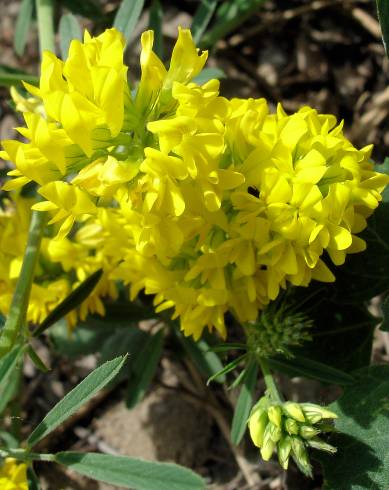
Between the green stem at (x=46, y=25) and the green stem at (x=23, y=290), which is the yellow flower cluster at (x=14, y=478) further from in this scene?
the green stem at (x=46, y=25)

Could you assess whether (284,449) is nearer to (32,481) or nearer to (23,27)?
(32,481)

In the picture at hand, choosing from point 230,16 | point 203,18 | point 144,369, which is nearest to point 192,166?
point 144,369

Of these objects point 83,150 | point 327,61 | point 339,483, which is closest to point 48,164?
point 83,150

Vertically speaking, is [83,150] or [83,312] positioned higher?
[83,150]

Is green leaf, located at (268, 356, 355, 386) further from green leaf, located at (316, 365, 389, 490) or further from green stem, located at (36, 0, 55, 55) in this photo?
green stem, located at (36, 0, 55, 55)

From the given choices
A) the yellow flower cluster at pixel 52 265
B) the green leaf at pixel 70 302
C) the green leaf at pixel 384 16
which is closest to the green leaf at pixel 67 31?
the yellow flower cluster at pixel 52 265

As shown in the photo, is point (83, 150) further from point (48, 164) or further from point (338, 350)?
point (338, 350)

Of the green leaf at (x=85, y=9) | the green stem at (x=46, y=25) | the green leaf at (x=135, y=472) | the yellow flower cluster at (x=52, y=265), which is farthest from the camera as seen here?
the green leaf at (x=85, y=9)
